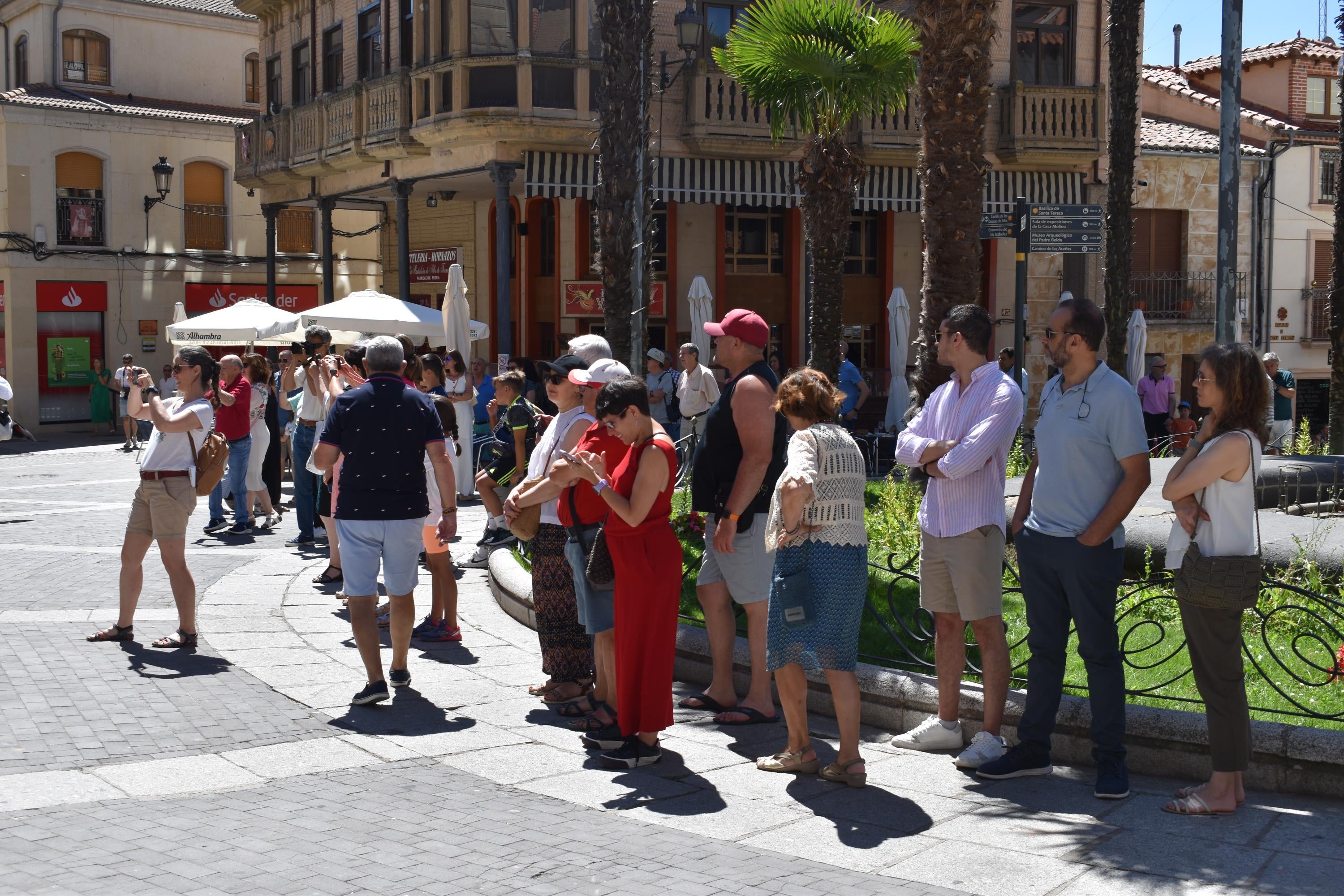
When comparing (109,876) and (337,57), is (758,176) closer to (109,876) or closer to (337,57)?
(337,57)

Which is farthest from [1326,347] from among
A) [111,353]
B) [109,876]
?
[109,876]

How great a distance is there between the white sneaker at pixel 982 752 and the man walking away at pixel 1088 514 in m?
0.40

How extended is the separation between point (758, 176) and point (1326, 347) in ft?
52.7

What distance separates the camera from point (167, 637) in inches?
323

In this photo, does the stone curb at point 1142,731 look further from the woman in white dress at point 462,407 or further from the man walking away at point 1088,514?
the woman in white dress at point 462,407

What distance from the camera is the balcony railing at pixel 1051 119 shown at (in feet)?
78.9

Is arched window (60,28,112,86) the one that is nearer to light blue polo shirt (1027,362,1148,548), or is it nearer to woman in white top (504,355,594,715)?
woman in white top (504,355,594,715)

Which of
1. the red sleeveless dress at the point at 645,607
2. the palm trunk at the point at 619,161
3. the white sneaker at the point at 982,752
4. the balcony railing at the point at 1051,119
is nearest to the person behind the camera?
the white sneaker at the point at 982,752

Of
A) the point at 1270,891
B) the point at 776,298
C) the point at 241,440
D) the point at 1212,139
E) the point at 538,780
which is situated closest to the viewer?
the point at 1270,891

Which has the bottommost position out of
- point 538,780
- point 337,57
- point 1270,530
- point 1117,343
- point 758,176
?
point 538,780

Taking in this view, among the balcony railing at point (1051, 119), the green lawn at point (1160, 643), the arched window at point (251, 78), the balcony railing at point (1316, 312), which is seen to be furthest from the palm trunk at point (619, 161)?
the arched window at point (251, 78)

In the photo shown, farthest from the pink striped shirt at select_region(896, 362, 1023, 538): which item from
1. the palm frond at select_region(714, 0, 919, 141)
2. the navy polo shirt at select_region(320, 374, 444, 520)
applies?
the palm frond at select_region(714, 0, 919, 141)

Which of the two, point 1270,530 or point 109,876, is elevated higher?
point 1270,530

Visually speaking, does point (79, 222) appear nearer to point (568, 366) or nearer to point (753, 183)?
point (753, 183)
